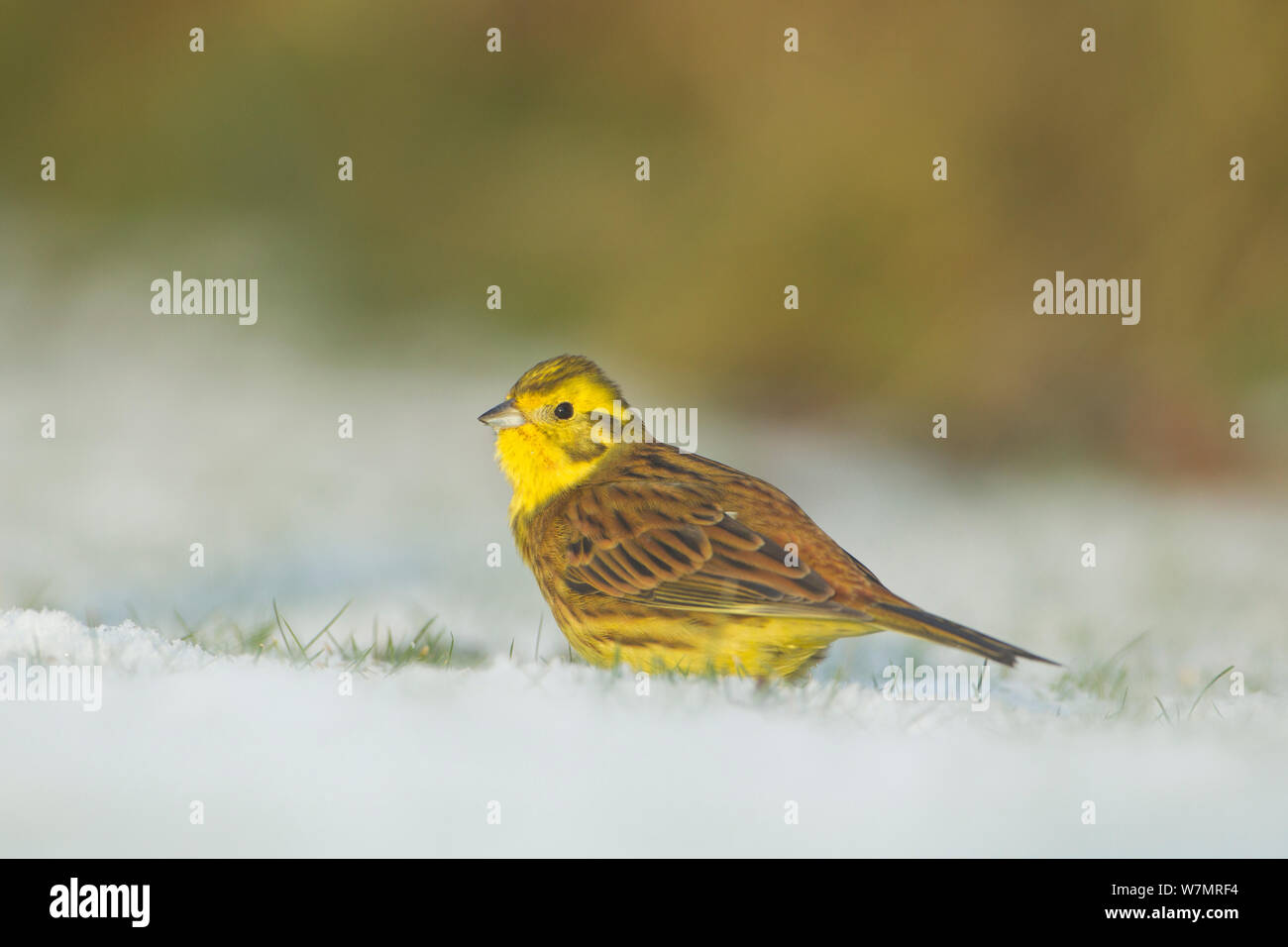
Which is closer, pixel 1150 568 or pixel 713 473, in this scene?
pixel 713 473

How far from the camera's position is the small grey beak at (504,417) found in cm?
413

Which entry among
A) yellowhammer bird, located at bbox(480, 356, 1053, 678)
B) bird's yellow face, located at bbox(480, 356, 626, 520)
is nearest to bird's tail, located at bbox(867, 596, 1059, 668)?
yellowhammer bird, located at bbox(480, 356, 1053, 678)

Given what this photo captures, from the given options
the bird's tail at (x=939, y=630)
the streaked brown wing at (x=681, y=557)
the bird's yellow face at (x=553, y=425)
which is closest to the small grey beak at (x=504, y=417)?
the bird's yellow face at (x=553, y=425)

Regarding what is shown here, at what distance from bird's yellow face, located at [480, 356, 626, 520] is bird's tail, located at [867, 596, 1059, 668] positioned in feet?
3.77

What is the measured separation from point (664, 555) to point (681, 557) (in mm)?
58

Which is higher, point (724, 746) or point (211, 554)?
point (211, 554)

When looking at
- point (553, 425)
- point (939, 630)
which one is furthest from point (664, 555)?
point (939, 630)

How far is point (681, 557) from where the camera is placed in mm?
3803

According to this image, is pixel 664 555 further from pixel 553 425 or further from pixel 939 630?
pixel 939 630

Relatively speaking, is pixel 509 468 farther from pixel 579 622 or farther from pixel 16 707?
pixel 16 707

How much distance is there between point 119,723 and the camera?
2949 millimetres

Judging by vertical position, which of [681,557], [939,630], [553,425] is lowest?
[939,630]

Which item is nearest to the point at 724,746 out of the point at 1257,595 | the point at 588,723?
the point at 588,723

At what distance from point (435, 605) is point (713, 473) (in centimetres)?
126
